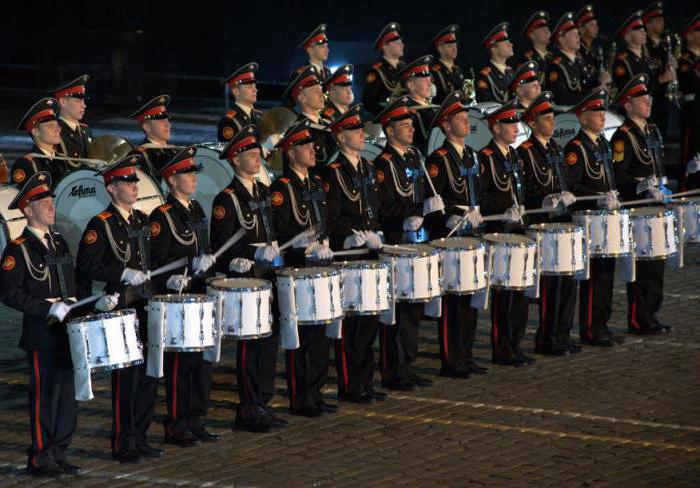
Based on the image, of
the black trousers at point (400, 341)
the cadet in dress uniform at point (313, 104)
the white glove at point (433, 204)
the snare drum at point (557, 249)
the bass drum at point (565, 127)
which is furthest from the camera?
the bass drum at point (565, 127)

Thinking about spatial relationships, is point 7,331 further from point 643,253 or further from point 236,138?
point 643,253

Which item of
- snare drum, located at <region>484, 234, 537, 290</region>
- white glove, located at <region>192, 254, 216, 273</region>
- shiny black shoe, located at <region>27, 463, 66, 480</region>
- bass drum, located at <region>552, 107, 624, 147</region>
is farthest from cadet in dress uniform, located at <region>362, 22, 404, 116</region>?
shiny black shoe, located at <region>27, 463, 66, 480</region>

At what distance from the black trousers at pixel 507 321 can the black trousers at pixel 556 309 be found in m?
0.37

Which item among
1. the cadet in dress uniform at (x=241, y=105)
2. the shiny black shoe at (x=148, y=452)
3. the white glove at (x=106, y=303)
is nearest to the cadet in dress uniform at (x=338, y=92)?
the cadet in dress uniform at (x=241, y=105)

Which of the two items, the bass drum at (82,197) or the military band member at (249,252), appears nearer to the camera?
the military band member at (249,252)

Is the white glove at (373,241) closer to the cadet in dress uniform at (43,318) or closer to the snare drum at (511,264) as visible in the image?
the snare drum at (511,264)

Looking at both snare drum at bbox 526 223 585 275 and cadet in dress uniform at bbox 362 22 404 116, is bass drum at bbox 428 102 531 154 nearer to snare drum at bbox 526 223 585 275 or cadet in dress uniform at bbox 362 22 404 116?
cadet in dress uniform at bbox 362 22 404 116

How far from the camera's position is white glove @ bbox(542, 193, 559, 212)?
13273 millimetres

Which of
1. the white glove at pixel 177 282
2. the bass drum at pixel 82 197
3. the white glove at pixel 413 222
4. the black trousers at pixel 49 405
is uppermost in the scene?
the bass drum at pixel 82 197

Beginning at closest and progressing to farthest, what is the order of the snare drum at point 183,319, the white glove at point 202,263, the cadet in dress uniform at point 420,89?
the snare drum at point 183,319 < the white glove at point 202,263 < the cadet in dress uniform at point 420,89

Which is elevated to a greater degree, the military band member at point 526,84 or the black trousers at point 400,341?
the military band member at point 526,84

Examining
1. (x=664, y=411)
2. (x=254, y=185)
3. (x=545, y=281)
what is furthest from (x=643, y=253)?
(x=254, y=185)

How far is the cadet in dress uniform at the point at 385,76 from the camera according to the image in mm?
16281

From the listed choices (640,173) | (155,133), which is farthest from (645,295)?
(155,133)
